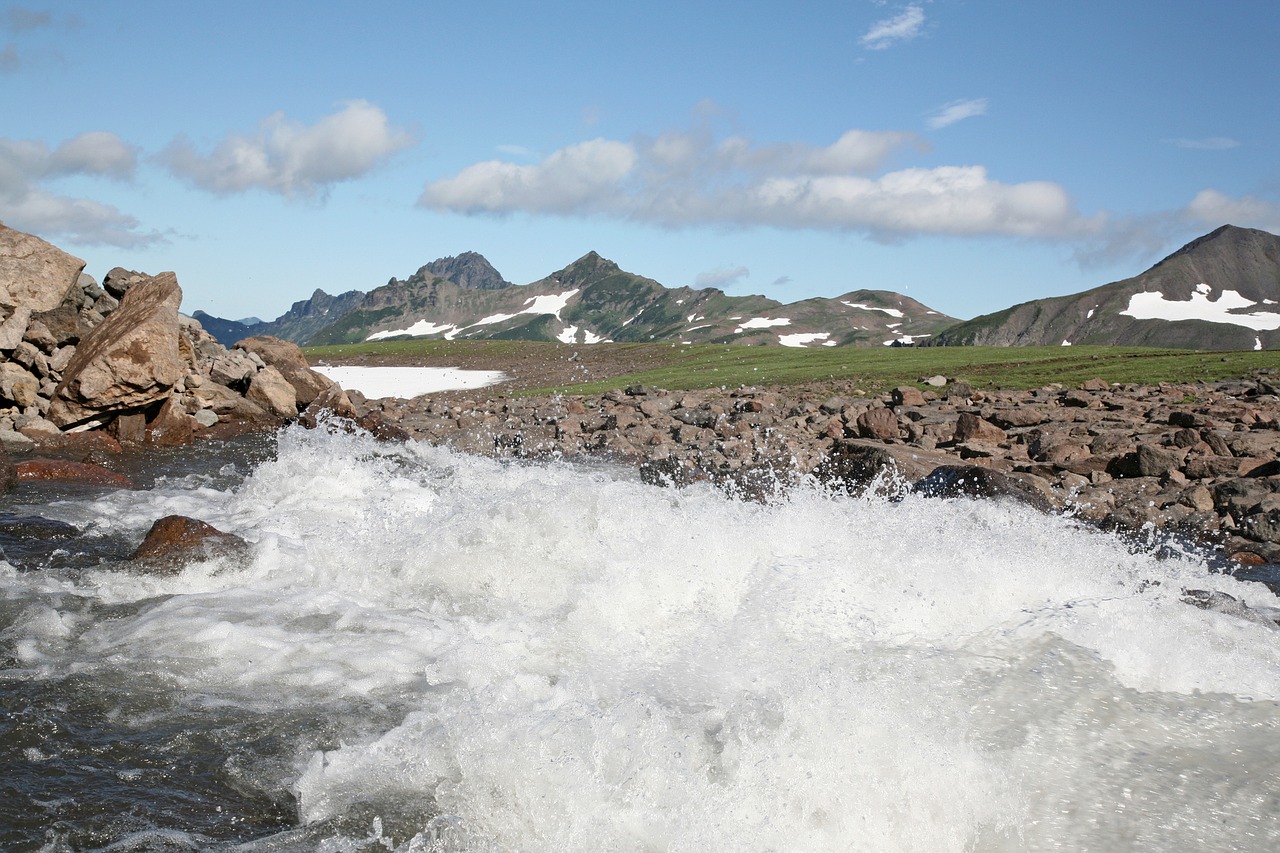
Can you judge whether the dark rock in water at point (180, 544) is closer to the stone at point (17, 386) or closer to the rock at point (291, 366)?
the stone at point (17, 386)

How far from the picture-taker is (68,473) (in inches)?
544

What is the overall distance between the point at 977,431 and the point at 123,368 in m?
17.2

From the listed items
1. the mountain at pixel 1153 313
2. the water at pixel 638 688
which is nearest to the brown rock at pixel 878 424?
the water at pixel 638 688

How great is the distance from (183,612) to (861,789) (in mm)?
5956

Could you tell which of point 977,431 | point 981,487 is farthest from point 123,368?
point 977,431

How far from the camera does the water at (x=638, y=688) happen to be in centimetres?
468

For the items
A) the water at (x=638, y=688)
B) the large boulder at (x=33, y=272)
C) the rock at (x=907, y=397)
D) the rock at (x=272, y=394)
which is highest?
the large boulder at (x=33, y=272)

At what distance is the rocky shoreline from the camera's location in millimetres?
12742

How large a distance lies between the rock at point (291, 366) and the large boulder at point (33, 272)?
18.1ft

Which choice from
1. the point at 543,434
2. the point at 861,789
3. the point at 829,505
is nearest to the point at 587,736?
the point at 861,789

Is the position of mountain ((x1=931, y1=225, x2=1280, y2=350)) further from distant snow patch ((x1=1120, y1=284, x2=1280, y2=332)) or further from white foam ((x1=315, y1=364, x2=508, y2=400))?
white foam ((x1=315, y1=364, x2=508, y2=400))

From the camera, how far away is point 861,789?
487 cm

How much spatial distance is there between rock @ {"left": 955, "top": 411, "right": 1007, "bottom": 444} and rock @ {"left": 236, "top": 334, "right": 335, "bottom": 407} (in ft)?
56.2

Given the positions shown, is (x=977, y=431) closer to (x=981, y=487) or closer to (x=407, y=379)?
(x=981, y=487)
